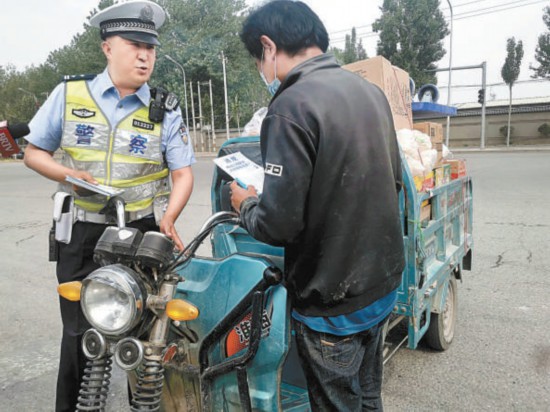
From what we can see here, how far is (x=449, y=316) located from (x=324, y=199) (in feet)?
7.71

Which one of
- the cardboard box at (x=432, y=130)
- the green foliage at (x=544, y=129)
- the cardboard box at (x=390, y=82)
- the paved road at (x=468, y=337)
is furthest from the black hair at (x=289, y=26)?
the green foliage at (x=544, y=129)

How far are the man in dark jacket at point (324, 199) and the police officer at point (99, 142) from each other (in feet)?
2.53

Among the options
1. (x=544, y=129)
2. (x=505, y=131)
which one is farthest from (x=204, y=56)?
(x=544, y=129)

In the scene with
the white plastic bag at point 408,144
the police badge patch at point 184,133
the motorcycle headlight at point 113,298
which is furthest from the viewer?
the white plastic bag at point 408,144

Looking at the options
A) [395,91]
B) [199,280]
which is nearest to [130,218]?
[199,280]

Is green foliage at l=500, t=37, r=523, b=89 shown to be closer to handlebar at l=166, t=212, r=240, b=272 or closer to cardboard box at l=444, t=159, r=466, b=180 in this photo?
cardboard box at l=444, t=159, r=466, b=180

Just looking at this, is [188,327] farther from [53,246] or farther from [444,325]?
[444,325]

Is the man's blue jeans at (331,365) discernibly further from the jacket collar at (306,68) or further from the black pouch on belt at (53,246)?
the black pouch on belt at (53,246)

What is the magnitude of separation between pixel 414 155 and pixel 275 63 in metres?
1.34

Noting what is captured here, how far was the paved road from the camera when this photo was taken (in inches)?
106

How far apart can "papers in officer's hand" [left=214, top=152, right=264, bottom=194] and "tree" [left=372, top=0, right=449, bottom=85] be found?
3818cm

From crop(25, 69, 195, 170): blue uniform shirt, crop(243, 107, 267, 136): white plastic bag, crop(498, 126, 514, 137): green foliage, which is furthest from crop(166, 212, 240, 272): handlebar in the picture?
crop(498, 126, 514, 137): green foliage

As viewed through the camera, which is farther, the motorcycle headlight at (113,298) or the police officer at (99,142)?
the police officer at (99,142)

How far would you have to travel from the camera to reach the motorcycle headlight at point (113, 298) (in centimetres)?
134
